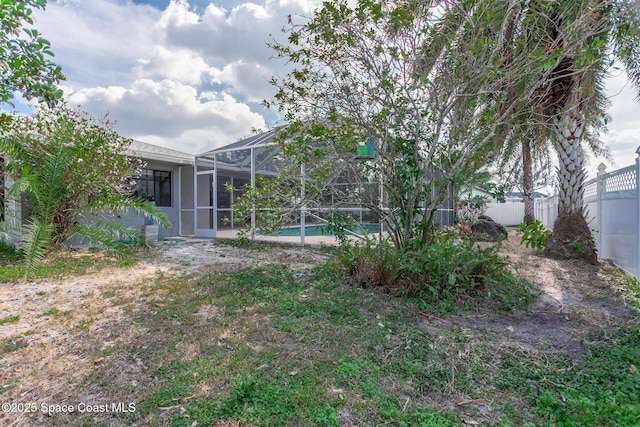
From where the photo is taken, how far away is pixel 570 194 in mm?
6770

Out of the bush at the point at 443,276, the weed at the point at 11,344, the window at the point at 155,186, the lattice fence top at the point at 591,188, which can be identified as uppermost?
the window at the point at 155,186

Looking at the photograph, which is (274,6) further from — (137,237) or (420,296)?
(137,237)

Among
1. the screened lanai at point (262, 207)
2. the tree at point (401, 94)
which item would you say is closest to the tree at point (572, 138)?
the tree at point (401, 94)

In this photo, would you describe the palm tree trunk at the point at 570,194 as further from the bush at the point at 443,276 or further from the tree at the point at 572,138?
the bush at the point at 443,276

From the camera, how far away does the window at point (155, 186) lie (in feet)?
37.6

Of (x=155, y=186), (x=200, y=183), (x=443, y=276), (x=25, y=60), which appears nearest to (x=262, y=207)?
(x=443, y=276)

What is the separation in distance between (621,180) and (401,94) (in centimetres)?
418

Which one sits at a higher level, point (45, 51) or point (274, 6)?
point (274, 6)

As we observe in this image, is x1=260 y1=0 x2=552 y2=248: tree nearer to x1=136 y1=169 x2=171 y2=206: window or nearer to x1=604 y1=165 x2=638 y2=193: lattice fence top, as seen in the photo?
x1=604 y1=165 x2=638 y2=193: lattice fence top

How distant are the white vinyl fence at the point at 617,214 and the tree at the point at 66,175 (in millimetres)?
8795

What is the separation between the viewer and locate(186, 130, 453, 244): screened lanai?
17.2 ft

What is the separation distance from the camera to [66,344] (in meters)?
2.93

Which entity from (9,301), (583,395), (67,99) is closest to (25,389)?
(9,301)

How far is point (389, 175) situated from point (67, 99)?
7.81 metres
